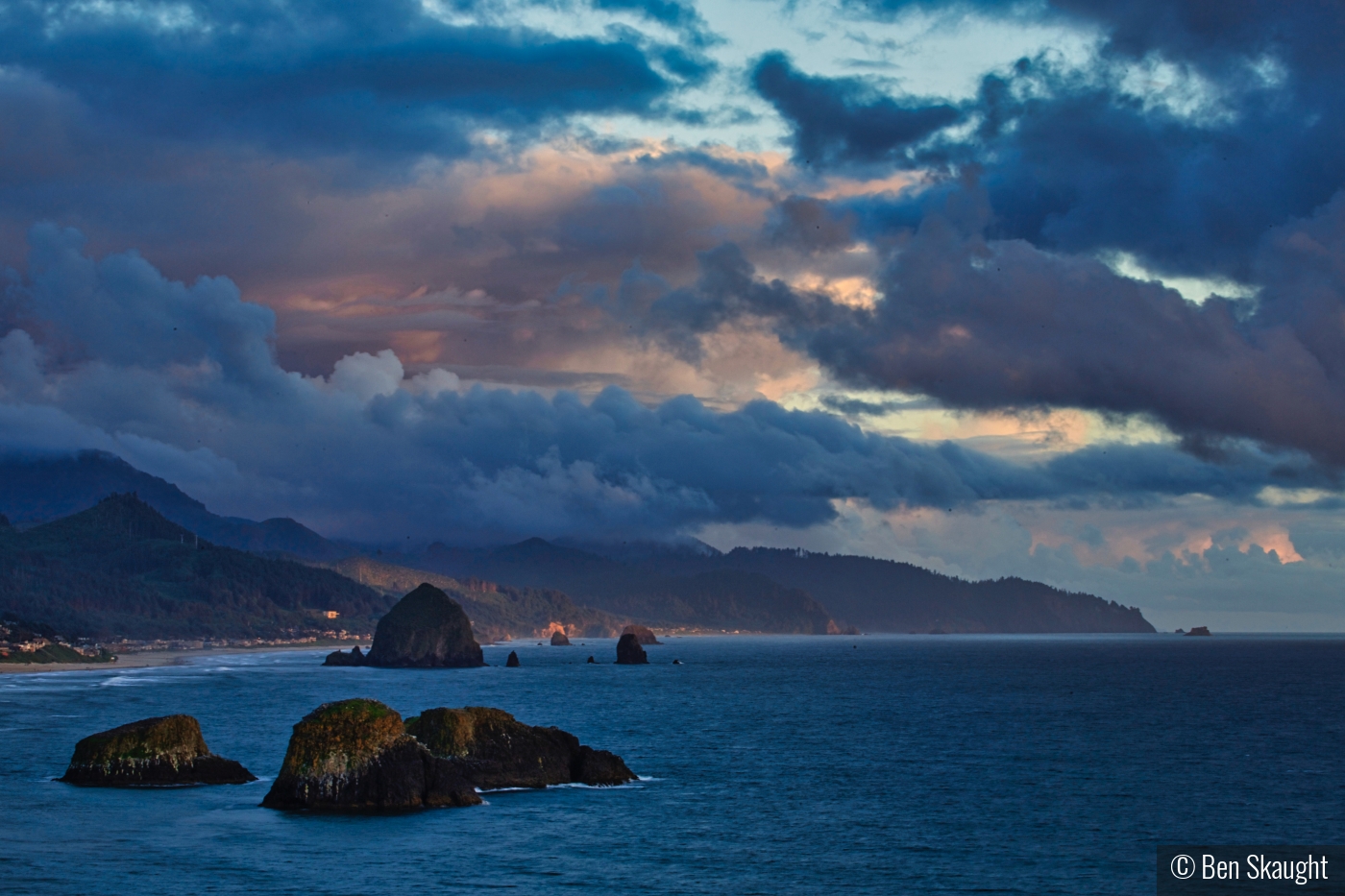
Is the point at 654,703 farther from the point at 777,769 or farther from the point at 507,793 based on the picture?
the point at 507,793

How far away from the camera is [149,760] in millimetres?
74312

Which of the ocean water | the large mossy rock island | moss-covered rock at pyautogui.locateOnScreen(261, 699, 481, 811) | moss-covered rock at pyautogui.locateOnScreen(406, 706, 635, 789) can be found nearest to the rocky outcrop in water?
the ocean water

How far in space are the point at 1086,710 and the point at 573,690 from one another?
8264cm

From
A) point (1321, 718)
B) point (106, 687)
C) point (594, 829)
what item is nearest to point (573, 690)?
point (106, 687)

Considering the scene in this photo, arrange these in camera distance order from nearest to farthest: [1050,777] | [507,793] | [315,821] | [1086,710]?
[315,821]
[507,793]
[1050,777]
[1086,710]

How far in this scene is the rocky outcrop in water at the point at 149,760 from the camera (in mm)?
74312

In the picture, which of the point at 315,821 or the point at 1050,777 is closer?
the point at 315,821

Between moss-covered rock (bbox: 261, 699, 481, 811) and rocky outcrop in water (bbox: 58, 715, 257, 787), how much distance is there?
10.7 metres

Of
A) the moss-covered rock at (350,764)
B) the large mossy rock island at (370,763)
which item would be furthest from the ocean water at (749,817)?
the moss-covered rock at (350,764)

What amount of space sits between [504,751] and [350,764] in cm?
1292

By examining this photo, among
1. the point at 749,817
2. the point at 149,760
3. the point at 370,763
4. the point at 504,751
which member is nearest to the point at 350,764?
the point at 370,763

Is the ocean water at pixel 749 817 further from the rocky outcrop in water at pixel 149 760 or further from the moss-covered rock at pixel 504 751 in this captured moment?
the moss-covered rock at pixel 504 751

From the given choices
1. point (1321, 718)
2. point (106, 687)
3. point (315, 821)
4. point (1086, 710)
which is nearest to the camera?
point (315, 821)

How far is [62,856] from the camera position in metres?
53.6
